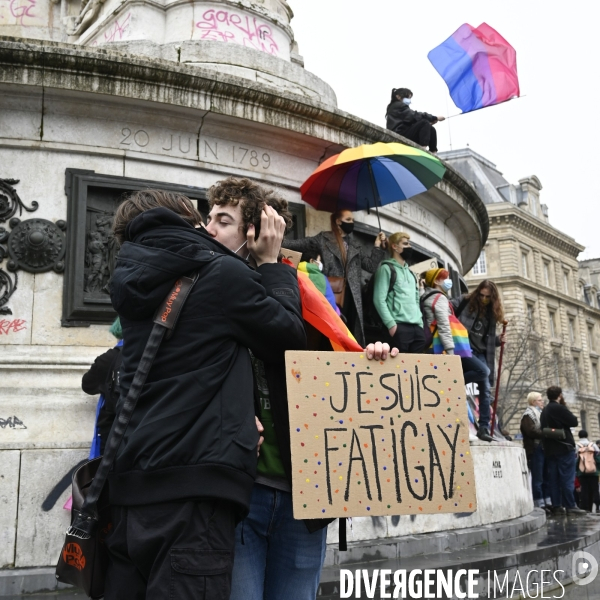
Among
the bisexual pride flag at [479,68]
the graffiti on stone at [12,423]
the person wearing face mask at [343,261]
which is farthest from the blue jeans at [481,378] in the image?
the graffiti on stone at [12,423]

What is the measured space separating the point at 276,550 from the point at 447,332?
5.57 meters

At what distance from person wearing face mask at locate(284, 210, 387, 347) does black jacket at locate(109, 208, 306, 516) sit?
14.6ft

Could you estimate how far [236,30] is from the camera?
8.77 meters

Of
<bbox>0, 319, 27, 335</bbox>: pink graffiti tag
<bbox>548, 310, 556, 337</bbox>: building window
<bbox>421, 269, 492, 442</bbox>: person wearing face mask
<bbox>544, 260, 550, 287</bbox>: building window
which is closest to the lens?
<bbox>0, 319, 27, 335</bbox>: pink graffiti tag

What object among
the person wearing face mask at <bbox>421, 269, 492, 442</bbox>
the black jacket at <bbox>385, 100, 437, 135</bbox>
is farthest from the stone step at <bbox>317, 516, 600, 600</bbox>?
the black jacket at <bbox>385, 100, 437, 135</bbox>

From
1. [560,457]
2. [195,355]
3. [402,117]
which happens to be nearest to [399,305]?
[402,117]

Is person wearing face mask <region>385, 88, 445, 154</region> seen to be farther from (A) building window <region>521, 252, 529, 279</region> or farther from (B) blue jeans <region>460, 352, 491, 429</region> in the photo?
(A) building window <region>521, 252, 529, 279</region>

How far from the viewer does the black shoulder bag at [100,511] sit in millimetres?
2197

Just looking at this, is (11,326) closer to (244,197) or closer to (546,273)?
(244,197)

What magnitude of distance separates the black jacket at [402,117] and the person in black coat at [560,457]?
12.9 feet

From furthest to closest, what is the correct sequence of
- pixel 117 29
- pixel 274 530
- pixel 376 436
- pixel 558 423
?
pixel 558 423, pixel 117 29, pixel 376 436, pixel 274 530

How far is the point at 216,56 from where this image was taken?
812 cm

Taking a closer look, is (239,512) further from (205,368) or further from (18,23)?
(18,23)

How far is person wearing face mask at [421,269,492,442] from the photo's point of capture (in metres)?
7.77
